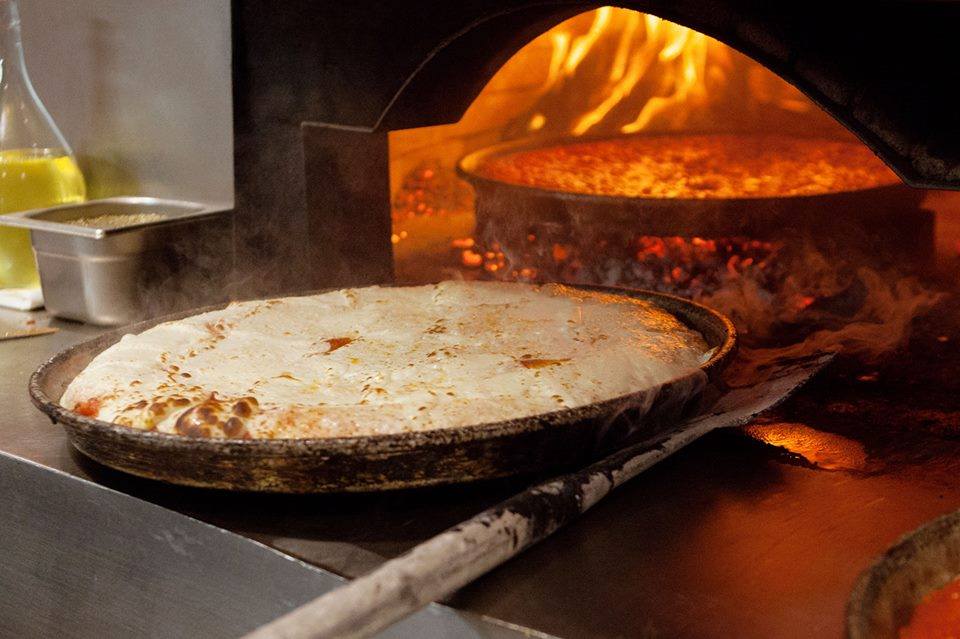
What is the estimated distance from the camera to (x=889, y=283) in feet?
7.36

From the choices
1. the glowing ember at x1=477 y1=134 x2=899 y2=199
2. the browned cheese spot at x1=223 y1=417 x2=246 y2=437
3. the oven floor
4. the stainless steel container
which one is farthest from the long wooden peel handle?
the stainless steel container

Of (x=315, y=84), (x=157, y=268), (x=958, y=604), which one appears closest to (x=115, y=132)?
(x=157, y=268)

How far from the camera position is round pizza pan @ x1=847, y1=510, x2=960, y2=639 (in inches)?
33.9

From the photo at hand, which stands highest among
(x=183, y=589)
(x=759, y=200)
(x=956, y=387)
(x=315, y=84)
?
(x=315, y=84)

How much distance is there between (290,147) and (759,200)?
3.27ft

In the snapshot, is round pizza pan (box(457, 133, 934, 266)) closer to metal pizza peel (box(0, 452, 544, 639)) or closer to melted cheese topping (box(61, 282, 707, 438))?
melted cheese topping (box(61, 282, 707, 438))

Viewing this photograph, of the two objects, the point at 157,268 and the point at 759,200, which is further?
the point at 157,268

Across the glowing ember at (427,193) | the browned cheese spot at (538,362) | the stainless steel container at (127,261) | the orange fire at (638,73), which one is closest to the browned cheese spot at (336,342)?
the browned cheese spot at (538,362)

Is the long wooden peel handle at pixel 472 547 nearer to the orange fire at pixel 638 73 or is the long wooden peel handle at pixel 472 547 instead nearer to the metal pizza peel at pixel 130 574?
the metal pizza peel at pixel 130 574

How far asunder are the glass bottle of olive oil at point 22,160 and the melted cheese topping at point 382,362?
99 cm

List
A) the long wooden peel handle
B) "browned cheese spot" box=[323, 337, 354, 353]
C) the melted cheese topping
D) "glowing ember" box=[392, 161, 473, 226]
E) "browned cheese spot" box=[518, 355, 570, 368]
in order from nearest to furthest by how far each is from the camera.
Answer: the long wooden peel handle, the melted cheese topping, "browned cheese spot" box=[518, 355, 570, 368], "browned cheese spot" box=[323, 337, 354, 353], "glowing ember" box=[392, 161, 473, 226]

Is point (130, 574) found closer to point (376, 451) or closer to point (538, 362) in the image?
point (376, 451)

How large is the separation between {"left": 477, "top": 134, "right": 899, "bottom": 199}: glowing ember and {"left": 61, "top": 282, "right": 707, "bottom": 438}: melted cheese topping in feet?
2.29

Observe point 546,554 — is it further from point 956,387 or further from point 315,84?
point 315,84
